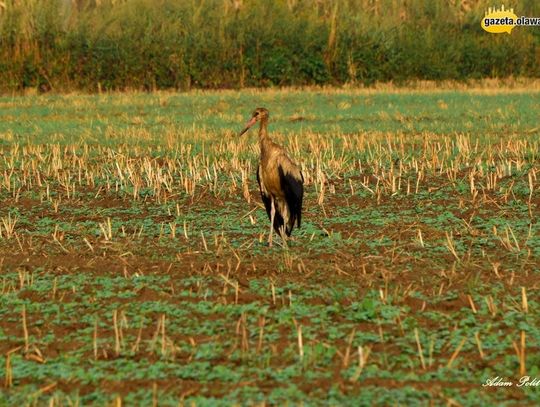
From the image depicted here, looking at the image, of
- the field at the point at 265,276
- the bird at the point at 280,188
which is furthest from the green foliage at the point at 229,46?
the bird at the point at 280,188

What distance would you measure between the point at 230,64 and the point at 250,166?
52.4 feet

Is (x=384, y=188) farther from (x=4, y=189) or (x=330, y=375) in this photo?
(x=330, y=375)

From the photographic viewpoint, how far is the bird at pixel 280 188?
28.7ft

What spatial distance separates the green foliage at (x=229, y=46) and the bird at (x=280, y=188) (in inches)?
750

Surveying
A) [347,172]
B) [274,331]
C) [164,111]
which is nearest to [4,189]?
[347,172]

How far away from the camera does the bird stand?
28.7 ft

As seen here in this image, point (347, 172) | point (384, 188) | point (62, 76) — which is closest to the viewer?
point (384, 188)

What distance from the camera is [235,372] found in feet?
17.4

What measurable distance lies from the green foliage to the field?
41.3 ft

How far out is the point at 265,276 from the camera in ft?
23.8

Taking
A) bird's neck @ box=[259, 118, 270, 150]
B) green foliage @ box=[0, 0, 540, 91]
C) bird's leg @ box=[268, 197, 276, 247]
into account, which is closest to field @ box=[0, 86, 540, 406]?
bird's leg @ box=[268, 197, 276, 247]

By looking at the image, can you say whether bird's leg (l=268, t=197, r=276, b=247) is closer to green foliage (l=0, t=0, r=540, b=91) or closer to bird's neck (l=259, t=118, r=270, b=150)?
bird's neck (l=259, t=118, r=270, b=150)

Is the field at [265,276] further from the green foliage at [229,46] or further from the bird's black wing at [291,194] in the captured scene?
the green foliage at [229,46]

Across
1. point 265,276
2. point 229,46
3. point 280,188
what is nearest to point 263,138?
point 280,188
